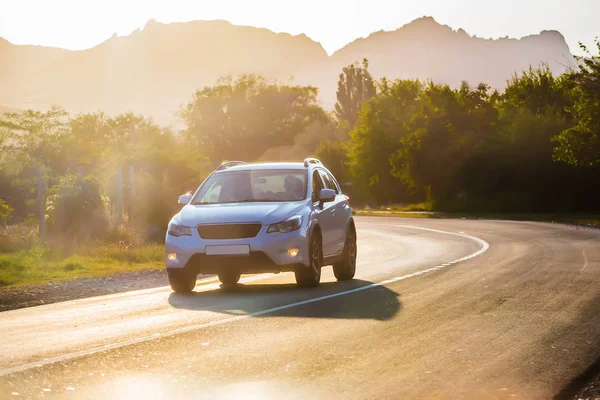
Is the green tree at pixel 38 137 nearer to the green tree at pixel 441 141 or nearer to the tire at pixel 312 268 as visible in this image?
the green tree at pixel 441 141

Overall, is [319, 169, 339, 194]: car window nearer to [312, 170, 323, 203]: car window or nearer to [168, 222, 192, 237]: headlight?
[312, 170, 323, 203]: car window

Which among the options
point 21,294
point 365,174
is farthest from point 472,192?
point 21,294

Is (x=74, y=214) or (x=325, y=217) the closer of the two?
(x=325, y=217)

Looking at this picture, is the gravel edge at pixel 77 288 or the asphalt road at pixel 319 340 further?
the gravel edge at pixel 77 288

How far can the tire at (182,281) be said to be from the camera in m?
14.8

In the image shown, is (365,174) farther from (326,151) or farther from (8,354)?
(8,354)

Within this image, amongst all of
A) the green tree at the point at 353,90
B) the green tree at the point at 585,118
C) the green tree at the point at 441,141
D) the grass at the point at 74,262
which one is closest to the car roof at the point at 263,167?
the grass at the point at 74,262

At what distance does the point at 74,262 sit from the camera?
72.6 feet

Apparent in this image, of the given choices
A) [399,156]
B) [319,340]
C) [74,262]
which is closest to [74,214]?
[74,262]

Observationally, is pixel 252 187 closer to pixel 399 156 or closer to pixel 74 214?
→ pixel 74 214

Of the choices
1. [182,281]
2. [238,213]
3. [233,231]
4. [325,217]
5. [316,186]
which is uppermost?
[316,186]

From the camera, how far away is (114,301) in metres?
14.3

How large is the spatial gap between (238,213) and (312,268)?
135 cm

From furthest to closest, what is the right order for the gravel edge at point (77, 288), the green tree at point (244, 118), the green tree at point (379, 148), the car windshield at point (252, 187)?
the green tree at point (244, 118)
the green tree at point (379, 148)
the car windshield at point (252, 187)
the gravel edge at point (77, 288)
